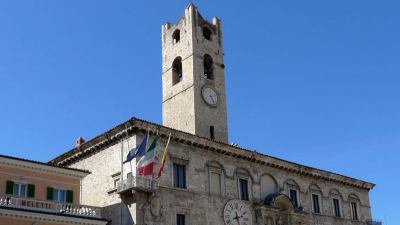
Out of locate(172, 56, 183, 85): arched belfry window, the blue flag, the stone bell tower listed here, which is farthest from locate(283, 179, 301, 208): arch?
the blue flag

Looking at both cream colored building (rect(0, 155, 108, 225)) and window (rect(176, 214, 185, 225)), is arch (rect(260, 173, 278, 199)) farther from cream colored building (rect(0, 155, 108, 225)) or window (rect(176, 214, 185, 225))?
cream colored building (rect(0, 155, 108, 225))

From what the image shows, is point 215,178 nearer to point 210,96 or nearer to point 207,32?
point 210,96

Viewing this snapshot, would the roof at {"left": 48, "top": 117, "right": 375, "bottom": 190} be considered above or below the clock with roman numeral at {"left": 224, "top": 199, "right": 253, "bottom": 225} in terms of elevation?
above

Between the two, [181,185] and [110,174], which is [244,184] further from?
[110,174]

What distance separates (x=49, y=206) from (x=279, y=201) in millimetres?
16971

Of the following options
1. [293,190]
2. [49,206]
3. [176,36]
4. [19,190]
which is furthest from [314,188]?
[19,190]

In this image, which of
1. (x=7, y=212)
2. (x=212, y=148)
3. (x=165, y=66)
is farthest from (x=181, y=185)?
(x=165, y=66)

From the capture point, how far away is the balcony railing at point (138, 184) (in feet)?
98.6

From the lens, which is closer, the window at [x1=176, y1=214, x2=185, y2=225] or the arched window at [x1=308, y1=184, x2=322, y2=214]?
the window at [x1=176, y1=214, x2=185, y2=225]

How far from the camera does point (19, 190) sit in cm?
2822

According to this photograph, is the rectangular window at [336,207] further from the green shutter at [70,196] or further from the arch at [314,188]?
the green shutter at [70,196]

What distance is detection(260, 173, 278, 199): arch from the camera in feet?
126

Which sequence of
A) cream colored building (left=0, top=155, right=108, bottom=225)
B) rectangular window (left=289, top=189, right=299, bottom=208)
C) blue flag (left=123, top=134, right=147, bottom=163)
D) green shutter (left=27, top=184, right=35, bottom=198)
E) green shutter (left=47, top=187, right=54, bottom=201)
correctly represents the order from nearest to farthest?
1. cream colored building (left=0, top=155, right=108, bottom=225)
2. green shutter (left=27, top=184, right=35, bottom=198)
3. green shutter (left=47, top=187, right=54, bottom=201)
4. blue flag (left=123, top=134, right=147, bottom=163)
5. rectangular window (left=289, top=189, right=299, bottom=208)

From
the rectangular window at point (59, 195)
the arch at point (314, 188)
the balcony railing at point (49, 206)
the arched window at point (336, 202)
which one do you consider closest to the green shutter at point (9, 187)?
the balcony railing at point (49, 206)
